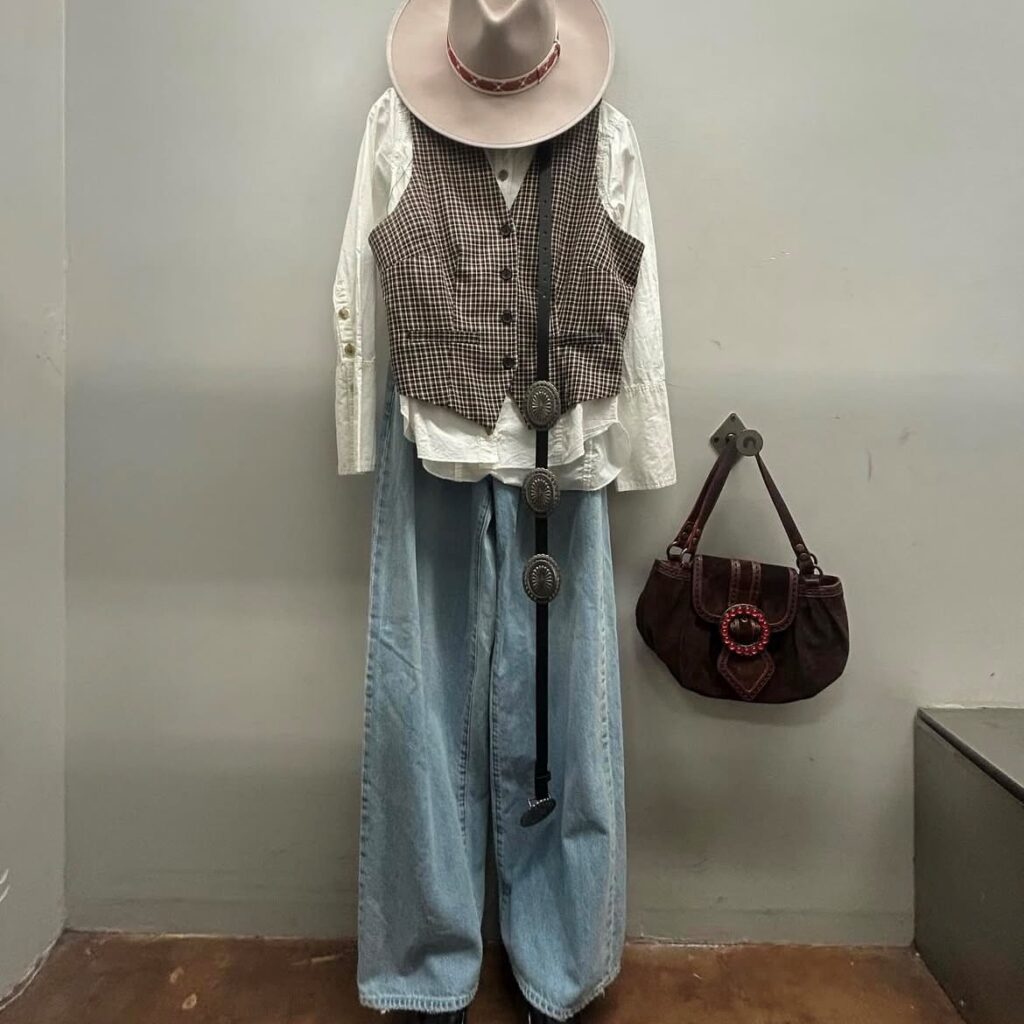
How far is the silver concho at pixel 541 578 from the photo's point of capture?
35.7 inches

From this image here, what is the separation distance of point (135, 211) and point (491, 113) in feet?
1.77

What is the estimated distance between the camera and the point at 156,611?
1.10 metres

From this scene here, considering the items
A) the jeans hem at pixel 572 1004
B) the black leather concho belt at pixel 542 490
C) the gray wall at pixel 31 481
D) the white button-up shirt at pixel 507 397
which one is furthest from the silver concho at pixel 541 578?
the gray wall at pixel 31 481

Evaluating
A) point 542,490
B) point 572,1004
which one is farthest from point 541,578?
point 572,1004

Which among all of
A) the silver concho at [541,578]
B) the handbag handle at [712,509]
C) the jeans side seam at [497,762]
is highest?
the handbag handle at [712,509]

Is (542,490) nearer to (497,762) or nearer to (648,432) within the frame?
(648,432)

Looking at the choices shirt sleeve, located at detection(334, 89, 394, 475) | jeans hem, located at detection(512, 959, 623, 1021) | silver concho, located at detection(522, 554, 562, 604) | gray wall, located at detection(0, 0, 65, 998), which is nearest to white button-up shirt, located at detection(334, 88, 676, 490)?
shirt sleeve, located at detection(334, 89, 394, 475)

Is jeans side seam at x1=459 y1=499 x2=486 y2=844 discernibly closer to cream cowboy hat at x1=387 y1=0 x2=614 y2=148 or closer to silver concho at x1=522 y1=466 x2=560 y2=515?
silver concho at x1=522 y1=466 x2=560 y2=515

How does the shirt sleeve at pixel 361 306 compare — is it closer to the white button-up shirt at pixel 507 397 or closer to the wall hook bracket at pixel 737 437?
the white button-up shirt at pixel 507 397

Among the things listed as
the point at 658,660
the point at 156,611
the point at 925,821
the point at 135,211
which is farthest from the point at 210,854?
the point at 925,821

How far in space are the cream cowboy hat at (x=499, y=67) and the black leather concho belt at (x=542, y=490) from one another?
0.19ft

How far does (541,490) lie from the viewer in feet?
2.90

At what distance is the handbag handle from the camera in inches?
39.6

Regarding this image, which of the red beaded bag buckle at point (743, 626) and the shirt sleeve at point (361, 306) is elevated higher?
the shirt sleeve at point (361, 306)
